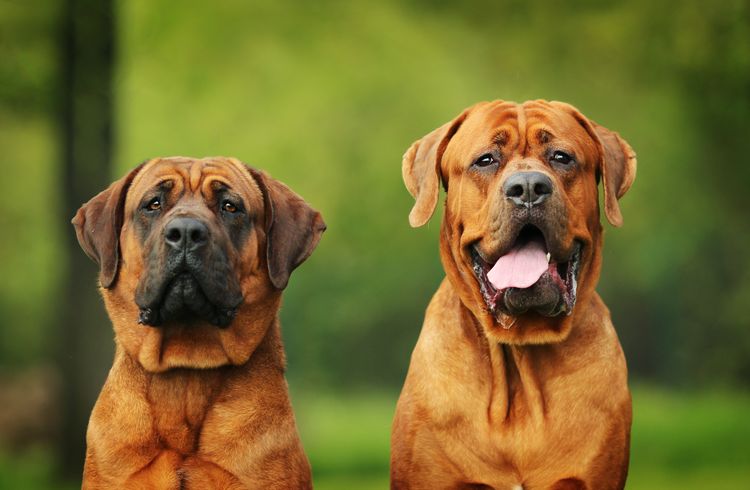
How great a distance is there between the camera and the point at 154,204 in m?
5.52

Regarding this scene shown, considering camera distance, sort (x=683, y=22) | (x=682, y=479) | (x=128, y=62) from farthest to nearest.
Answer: (x=683, y=22) < (x=128, y=62) < (x=682, y=479)

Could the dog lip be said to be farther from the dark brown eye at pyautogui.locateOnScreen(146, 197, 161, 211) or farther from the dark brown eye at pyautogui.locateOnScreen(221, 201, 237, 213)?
the dark brown eye at pyautogui.locateOnScreen(146, 197, 161, 211)

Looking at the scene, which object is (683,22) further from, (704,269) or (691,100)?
(704,269)

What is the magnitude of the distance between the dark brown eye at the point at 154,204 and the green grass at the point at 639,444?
15.6ft

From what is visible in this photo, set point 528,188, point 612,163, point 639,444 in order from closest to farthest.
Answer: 1. point 528,188
2. point 612,163
3. point 639,444

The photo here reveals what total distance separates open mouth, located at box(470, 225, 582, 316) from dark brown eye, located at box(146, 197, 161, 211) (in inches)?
58.0

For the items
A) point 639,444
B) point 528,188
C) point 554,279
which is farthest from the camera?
point 639,444

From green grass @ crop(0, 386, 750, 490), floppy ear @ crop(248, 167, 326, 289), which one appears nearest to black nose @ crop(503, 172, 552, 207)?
floppy ear @ crop(248, 167, 326, 289)

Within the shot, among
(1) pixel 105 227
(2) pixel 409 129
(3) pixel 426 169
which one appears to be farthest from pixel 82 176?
(2) pixel 409 129

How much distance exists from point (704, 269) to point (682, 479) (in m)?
4.10

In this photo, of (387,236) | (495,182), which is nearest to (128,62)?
(387,236)

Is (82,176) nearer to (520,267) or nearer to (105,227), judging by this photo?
(105,227)

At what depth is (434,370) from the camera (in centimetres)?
559

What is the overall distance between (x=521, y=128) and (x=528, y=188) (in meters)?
0.49
